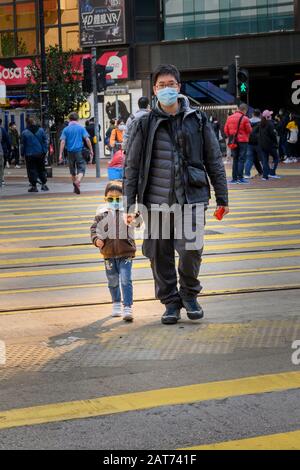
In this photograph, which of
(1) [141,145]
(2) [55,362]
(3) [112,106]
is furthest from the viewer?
(3) [112,106]

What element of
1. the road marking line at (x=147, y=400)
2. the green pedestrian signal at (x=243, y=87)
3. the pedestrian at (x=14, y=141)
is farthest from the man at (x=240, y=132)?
the road marking line at (x=147, y=400)

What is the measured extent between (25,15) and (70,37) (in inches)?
105

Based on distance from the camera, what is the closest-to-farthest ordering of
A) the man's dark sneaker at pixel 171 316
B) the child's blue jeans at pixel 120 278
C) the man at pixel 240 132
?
the man's dark sneaker at pixel 171 316 → the child's blue jeans at pixel 120 278 → the man at pixel 240 132

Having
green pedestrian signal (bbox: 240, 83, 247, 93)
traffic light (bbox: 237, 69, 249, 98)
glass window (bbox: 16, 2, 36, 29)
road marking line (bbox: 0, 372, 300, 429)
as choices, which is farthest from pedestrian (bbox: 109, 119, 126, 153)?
glass window (bbox: 16, 2, 36, 29)

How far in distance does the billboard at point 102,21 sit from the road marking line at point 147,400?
38.6m

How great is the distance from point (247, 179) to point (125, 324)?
55.1 feet

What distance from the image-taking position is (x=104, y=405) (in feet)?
16.3

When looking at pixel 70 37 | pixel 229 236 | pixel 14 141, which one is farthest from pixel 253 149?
pixel 70 37

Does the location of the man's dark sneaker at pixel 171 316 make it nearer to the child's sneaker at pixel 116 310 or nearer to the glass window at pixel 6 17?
the child's sneaker at pixel 116 310

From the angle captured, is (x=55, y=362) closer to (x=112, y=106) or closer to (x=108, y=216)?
(x=108, y=216)

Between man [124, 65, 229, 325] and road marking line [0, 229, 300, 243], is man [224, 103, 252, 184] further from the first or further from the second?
man [124, 65, 229, 325]

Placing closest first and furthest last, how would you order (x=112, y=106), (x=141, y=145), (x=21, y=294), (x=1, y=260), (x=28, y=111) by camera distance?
(x=141, y=145) < (x=21, y=294) < (x=1, y=260) < (x=28, y=111) < (x=112, y=106)

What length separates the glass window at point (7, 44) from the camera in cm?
4559

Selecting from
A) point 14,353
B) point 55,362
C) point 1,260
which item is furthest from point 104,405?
point 1,260
